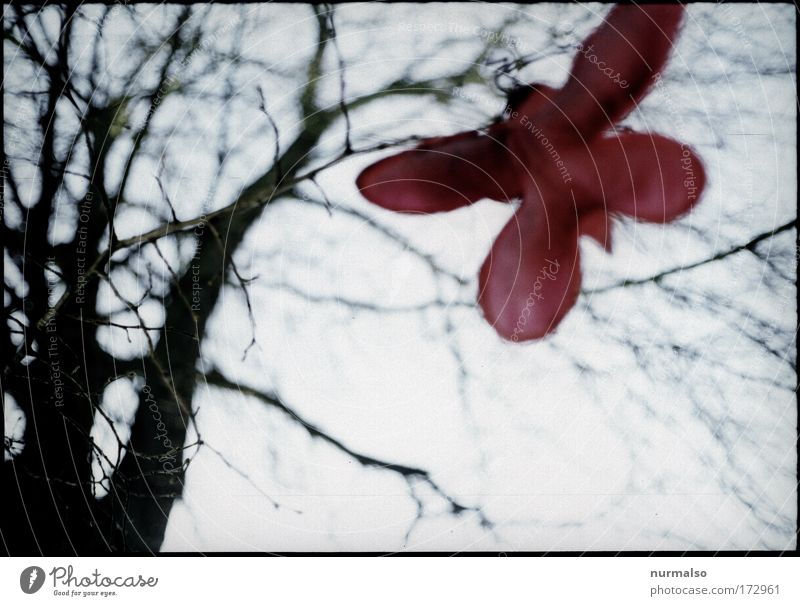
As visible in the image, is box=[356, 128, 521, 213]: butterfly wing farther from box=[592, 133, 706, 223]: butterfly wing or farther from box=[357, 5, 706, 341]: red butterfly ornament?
box=[592, 133, 706, 223]: butterfly wing

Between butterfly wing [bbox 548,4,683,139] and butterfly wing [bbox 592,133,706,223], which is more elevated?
butterfly wing [bbox 548,4,683,139]

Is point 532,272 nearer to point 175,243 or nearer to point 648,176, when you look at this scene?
point 648,176

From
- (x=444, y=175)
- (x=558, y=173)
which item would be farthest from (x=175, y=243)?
(x=558, y=173)

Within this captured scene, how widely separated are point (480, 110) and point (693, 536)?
1.73ft
